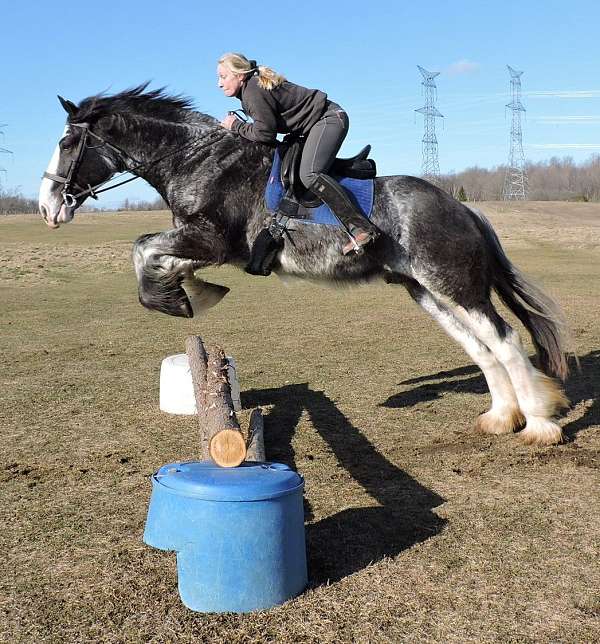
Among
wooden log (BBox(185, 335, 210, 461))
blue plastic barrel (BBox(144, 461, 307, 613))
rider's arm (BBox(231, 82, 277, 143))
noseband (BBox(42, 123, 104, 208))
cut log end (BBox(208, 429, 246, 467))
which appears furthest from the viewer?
noseband (BBox(42, 123, 104, 208))

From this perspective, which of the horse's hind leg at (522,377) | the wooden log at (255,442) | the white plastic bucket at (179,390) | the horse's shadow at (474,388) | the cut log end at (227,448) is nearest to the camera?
the cut log end at (227,448)

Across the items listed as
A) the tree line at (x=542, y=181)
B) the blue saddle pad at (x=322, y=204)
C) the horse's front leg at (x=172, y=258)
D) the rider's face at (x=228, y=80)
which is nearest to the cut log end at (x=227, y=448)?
the horse's front leg at (x=172, y=258)

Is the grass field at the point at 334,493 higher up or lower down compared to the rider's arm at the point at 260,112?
lower down

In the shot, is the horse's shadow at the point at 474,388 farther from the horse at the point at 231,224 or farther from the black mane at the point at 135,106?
the black mane at the point at 135,106

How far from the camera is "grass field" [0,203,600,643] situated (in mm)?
3434

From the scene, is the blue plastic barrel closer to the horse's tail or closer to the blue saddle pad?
the blue saddle pad

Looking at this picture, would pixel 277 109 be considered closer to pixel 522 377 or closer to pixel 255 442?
pixel 255 442

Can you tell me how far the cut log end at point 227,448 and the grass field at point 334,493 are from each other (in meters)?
0.68

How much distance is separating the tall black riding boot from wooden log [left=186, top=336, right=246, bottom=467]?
1408 millimetres

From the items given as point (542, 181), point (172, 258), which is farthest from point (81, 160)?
point (542, 181)

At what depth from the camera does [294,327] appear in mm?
13484

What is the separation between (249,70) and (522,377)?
10.9 feet

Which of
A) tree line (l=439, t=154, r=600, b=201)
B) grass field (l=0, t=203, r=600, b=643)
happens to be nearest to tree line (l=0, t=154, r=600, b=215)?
tree line (l=439, t=154, r=600, b=201)

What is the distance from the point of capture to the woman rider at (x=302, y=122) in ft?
18.7
